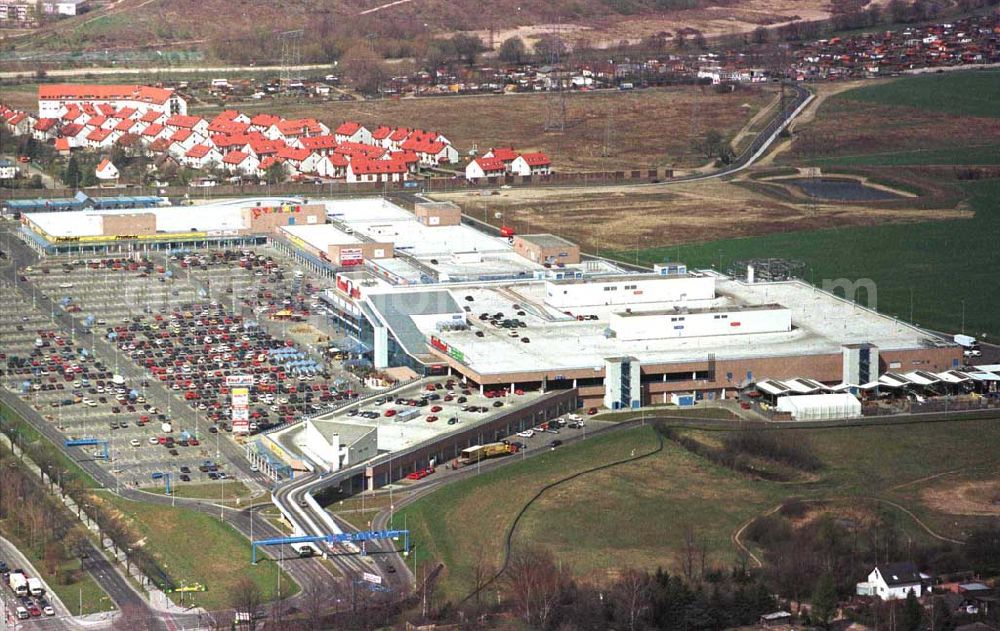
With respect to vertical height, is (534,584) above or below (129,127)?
below

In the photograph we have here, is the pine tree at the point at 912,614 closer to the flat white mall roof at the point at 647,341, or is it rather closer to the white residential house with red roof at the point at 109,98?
the flat white mall roof at the point at 647,341

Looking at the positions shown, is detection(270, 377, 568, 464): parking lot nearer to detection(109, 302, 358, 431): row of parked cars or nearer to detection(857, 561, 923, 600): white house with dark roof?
detection(109, 302, 358, 431): row of parked cars

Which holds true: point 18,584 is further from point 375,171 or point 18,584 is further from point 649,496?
point 375,171

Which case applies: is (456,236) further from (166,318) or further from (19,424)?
(19,424)

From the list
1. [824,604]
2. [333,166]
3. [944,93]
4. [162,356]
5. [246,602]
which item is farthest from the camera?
[944,93]

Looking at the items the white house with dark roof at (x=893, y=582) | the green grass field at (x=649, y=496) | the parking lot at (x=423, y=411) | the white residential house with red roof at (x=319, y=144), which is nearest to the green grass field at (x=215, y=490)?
the parking lot at (x=423, y=411)

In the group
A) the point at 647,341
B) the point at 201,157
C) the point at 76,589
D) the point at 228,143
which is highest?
the point at 228,143

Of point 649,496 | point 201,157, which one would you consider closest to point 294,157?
point 201,157
